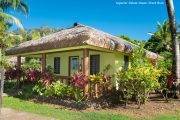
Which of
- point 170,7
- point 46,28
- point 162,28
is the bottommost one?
point 170,7

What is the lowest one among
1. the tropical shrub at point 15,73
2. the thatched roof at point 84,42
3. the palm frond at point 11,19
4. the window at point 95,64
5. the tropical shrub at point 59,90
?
the tropical shrub at point 59,90

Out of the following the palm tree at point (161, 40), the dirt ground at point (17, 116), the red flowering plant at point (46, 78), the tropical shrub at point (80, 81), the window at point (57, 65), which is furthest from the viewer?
the palm tree at point (161, 40)

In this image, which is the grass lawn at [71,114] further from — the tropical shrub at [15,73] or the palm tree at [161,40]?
the palm tree at [161,40]

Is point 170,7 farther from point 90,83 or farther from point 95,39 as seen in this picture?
point 90,83

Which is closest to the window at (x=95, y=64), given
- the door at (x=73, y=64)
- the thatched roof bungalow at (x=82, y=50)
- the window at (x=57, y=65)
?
the thatched roof bungalow at (x=82, y=50)

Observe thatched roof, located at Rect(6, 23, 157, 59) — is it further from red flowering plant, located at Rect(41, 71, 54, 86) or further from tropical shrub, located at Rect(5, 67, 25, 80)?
tropical shrub, located at Rect(5, 67, 25, 80)

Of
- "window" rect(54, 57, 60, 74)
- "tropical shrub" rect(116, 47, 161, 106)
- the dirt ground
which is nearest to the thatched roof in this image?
"tropical shrub" rect(116, 47, 161, 106)

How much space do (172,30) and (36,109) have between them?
6983 millimetres

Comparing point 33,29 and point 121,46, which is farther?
point 33,29

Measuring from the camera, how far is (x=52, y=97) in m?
15.7

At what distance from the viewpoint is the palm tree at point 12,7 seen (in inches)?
895

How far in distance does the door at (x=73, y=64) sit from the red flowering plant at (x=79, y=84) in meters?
5.36

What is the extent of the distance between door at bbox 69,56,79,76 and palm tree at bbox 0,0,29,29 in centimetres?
A: 470

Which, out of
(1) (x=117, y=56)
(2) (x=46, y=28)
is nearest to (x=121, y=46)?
(1) (x=117, y=56)
